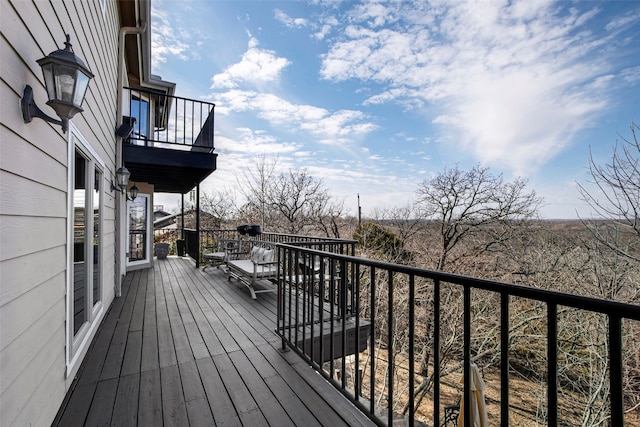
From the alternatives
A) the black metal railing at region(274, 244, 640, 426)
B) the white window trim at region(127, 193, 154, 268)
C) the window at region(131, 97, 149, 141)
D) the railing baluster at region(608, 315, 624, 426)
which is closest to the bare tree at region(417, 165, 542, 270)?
the black metal railing at region(274, 244, 640, 426)

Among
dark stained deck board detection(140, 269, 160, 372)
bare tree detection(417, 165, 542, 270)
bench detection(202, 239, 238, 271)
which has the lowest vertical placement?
dark stained deck board detection(140, 269, 160, 372)

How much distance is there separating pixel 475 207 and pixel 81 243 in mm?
11390

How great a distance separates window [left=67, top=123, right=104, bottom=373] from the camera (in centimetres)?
212

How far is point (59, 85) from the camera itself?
55.4 inches

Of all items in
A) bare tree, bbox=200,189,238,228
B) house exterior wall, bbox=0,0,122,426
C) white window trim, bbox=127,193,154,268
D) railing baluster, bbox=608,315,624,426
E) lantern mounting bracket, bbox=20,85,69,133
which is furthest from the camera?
bare tree, bbox=200,189,238,228

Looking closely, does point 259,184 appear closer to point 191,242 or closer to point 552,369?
point 191,242

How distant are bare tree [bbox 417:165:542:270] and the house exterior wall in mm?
10729

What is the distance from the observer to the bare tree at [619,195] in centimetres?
549

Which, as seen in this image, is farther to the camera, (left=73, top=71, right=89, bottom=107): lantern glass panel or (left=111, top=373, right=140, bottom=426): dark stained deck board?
(left=111, top=373, right=140, bottom=426): dark stained deck board

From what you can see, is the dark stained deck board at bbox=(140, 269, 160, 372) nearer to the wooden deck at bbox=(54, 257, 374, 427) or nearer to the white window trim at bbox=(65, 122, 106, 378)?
the wooden deck at bbox=(54, 257, 374, 427)

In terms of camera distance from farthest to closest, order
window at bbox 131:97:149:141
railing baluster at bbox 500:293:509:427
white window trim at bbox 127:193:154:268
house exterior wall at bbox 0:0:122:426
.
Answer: white window trim at bbox 127:193:154:268 < window at bbox 131:97:149:141 < house exterior wall at bbox 0:0:122:426 < railing baluster at bbox 500:293:509:427

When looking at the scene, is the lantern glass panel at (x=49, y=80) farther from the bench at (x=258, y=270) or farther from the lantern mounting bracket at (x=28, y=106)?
the bench at (x=258, y=270)

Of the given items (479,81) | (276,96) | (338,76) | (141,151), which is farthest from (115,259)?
(479,81)

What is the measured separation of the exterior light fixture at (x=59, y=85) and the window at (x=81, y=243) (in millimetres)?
796
